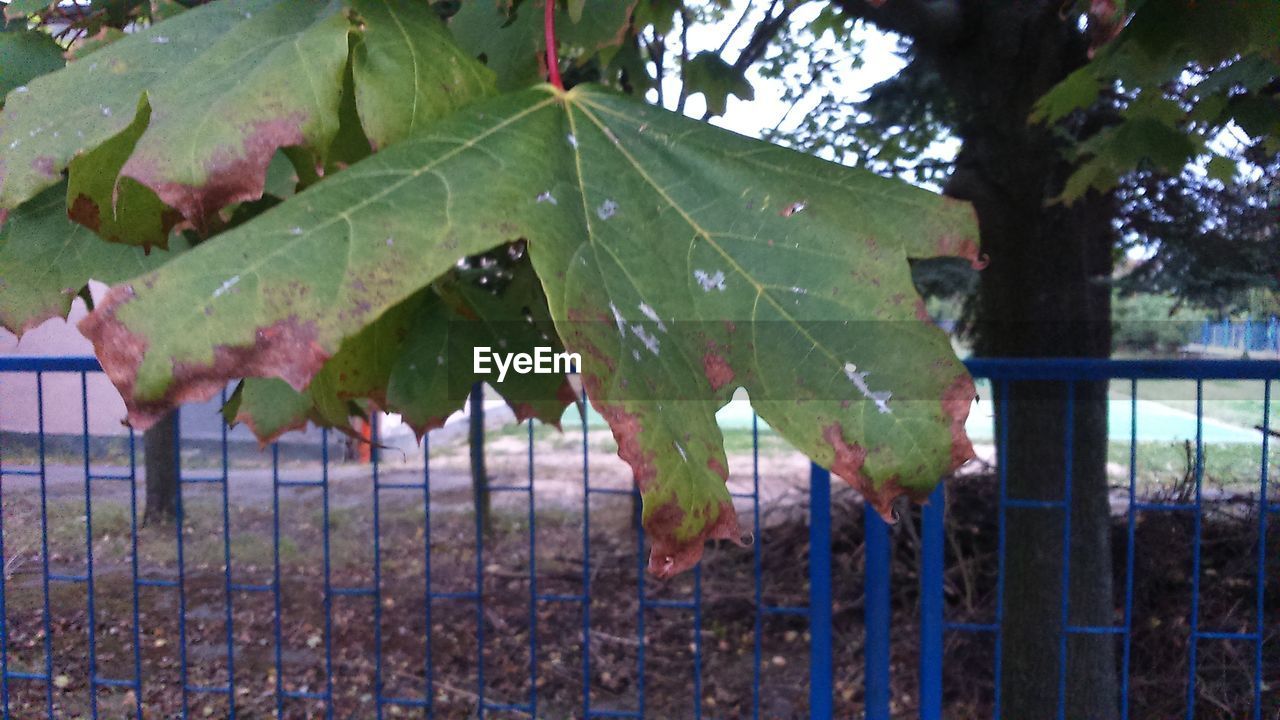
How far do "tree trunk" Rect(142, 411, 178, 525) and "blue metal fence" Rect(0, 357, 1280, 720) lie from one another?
0.48 metres

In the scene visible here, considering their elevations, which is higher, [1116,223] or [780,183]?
[1116,223]

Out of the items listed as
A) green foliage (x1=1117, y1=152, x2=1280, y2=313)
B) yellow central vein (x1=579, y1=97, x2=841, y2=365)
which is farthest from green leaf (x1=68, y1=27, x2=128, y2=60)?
green foliage (x1=1117, y1=152, x2=1280, y2=313)

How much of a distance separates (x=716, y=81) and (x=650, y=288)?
2107 millimetres

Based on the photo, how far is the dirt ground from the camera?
3912 millimetres

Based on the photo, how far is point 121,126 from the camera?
0.63 metres

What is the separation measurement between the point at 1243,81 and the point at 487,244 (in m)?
2.25

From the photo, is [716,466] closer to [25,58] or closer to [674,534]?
[674,534]

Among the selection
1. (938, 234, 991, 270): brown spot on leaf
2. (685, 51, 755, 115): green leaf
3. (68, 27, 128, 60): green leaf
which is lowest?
(938, 234, 991, 270): brown spot on leaf

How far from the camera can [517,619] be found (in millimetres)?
4906

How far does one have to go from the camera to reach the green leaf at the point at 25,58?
0.94 metres

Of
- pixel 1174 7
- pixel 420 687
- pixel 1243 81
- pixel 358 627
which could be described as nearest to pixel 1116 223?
pixel 1243 81

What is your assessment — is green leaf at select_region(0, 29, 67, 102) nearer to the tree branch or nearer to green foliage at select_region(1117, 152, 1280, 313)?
the tree branch

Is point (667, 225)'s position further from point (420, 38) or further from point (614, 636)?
point (614, 636)

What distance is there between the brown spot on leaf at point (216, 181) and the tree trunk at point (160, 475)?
6660 mm
